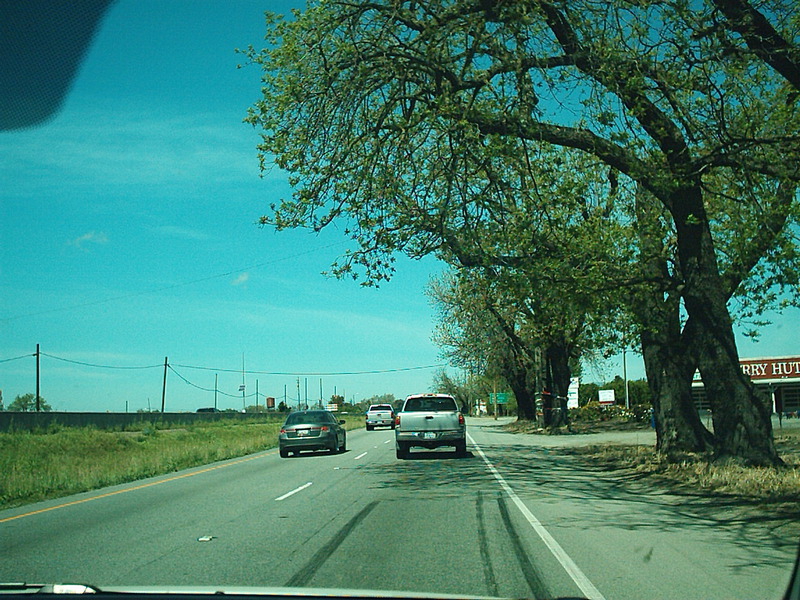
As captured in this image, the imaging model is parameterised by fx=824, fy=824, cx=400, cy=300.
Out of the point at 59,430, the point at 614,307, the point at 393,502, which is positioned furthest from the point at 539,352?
the point at 393,502

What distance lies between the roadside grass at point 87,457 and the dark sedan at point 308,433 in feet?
9.41

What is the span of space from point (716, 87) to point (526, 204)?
15.0 ft

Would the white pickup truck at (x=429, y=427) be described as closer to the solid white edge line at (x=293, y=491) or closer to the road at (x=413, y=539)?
the road at (x=413, y=539)

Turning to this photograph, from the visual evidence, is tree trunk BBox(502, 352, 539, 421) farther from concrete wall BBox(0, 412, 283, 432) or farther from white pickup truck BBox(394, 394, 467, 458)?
concrete wall BBox(0, 412, 283, 432)

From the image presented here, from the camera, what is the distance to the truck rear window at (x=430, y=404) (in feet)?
79.3

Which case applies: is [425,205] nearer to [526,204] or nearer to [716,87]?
[526,204]

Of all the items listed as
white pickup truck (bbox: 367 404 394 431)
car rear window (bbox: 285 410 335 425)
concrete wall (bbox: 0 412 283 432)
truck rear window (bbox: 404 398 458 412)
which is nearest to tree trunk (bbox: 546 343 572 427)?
white pickup truck (bbox: 367 404 394 431)

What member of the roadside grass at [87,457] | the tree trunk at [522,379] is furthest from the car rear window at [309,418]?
the tree trunk at [522,379]

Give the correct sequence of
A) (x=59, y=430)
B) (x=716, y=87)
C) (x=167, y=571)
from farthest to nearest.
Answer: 1. (x=59, y=430)
2. (x=716, y=87)
3. (x=167, y=571)

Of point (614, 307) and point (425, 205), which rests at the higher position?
point (425, 205)

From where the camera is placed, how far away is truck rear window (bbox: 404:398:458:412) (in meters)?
24.2

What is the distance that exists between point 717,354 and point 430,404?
9536 millimetres

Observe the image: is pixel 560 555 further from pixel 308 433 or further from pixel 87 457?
pixel 87 457

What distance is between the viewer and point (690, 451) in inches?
801
